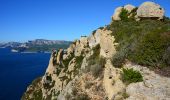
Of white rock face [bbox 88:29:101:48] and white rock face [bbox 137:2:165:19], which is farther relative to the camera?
white rock face [bbox 88:29:101:48]

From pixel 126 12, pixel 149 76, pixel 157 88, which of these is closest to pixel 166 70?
pixel 149 76

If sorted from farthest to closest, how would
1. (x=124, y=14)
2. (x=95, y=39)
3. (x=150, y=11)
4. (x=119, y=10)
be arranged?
1. (x=95, y=39)
2. (x=119, y=10)
3. (x=124, y=14)
4. (x=150, y=11)

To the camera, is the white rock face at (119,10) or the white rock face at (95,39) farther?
the white rock face at (95,39)

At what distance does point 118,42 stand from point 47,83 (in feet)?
166

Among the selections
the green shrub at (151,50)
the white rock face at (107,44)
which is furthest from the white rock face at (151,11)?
the green shrub at (151,50)

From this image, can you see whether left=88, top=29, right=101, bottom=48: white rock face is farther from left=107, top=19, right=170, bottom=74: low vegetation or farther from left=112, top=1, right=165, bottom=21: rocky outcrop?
left=107, top=19, right=170, bottom=74: low vegetation

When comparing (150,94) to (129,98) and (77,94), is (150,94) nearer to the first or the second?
(129,98)

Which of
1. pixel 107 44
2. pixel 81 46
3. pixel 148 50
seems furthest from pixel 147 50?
pixel 81 46

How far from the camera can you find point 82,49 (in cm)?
6119

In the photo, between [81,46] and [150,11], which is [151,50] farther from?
[81,46]

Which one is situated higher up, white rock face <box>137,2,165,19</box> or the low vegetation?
white rock face <box>137,2,165,19</box>

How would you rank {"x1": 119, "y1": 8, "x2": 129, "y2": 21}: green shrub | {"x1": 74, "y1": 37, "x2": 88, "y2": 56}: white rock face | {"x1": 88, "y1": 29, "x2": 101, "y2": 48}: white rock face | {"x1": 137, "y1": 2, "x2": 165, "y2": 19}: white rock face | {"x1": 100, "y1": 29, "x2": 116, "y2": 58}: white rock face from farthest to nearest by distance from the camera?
{"x1": 74, "y1": 37, "x2": 88, "y2": 56}: white rock face < {"x1": 88, "y1": 29, "x2": 101, "y2": 48}: white rock face < {"x1": 119, "y1": 8, "x2": 129, "y2": 21}: green shrub < {"x1": 137, "y1": 2, "x2": 165, "y2": 19}: white rock face < {"x1": 100, "y1": 29, "x2": 116, "y2": 58}: white rock face

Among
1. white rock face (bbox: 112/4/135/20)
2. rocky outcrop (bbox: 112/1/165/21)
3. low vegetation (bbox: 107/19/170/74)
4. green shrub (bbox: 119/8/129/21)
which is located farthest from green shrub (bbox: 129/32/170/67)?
white rock face (bbox: 112/4/135/20)

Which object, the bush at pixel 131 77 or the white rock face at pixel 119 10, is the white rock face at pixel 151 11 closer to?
the white rock face at pixel 119 10
